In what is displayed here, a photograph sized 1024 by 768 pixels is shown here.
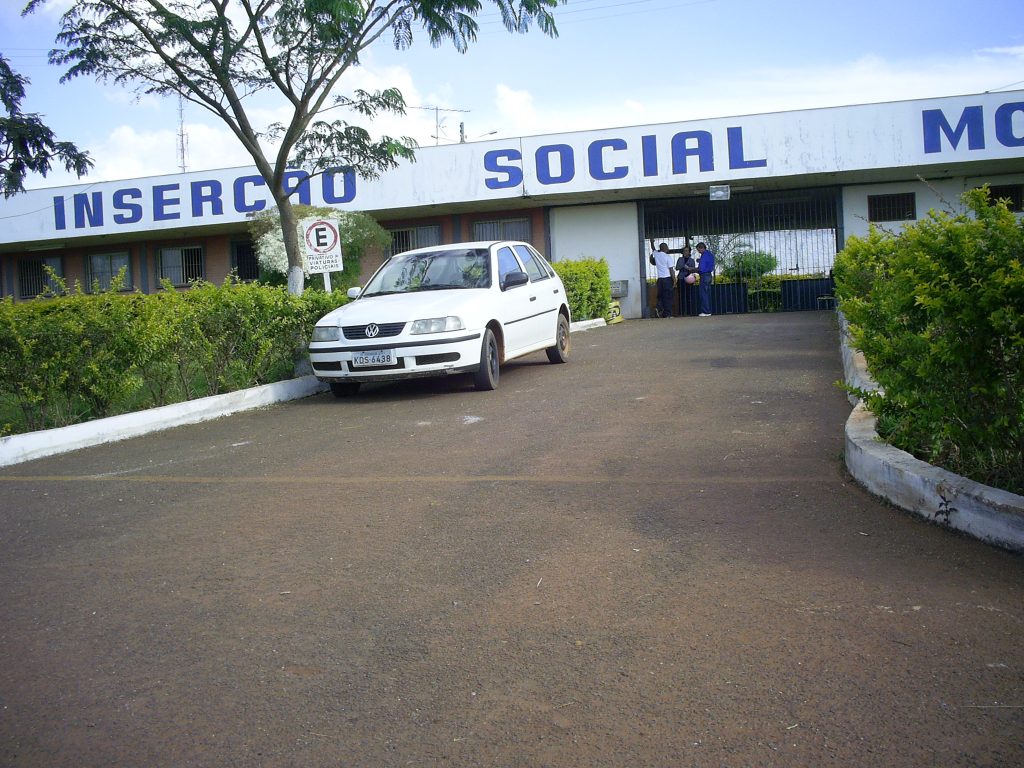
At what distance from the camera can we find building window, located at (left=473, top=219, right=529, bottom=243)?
26.1m

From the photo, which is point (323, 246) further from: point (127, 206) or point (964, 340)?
point (127, 206)

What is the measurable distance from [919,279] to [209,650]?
361 cm

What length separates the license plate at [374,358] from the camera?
10148mm

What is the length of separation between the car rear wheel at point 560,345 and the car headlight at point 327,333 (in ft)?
10.8

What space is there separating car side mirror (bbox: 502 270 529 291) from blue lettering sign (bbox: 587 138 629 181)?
12.1m

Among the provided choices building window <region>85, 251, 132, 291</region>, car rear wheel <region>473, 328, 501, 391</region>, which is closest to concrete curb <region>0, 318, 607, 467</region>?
car rear wheel <region>473, 328, 501, 391</region>

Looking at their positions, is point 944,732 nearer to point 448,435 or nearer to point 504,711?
point 504,711

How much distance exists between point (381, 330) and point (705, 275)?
14.9 m

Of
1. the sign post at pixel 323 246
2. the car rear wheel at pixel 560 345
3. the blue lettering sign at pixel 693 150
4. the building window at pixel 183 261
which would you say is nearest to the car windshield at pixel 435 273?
the car rear wheel at pixel 560 345

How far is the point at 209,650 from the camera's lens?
3611 millimetres

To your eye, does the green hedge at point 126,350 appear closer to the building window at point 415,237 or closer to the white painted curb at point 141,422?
the white painted curb at point 141,422

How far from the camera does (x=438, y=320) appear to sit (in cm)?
1019

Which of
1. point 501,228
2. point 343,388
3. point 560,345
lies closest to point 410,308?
point 343,388

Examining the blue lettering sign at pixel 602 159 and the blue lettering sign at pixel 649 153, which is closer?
the blue lettering sign at pixel 649 153
